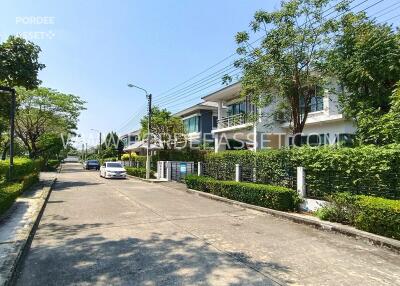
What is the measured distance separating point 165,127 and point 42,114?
15031 mm

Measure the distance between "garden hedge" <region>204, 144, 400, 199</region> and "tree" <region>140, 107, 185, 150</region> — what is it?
15723 millimetres

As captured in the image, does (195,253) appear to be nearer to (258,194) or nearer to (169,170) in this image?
(258,194)

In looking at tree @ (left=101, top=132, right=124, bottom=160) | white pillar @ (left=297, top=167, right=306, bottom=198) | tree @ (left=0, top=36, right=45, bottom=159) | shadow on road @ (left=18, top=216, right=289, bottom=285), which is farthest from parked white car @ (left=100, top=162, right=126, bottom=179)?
tree @ (left=101, top=132, right=124, bottom=160)

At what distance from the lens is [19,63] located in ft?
52.6

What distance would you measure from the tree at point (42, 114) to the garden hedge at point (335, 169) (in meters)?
27.6

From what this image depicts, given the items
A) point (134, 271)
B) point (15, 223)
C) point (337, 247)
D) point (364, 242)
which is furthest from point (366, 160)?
point (15, 223)

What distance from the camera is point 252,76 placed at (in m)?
14.9

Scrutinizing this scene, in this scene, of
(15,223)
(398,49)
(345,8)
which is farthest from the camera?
(398,49)

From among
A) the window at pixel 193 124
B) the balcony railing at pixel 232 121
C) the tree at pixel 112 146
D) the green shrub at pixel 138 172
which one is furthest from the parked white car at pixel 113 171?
the tree at pixel 112 146

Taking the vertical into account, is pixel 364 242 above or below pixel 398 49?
below

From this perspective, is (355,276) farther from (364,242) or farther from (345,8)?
(345,8)

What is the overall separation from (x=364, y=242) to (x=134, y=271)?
5390 millimetres

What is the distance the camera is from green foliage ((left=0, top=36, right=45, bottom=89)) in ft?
52.1

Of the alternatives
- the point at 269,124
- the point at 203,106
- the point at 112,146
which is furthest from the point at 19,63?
the point at 112,146
